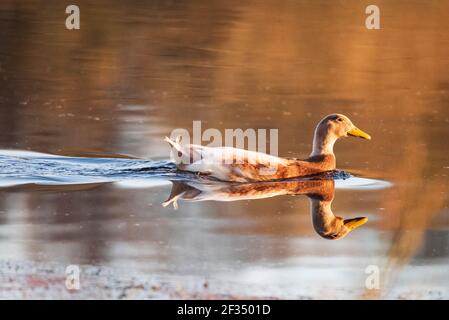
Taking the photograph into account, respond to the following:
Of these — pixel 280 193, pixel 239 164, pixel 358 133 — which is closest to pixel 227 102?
pixel 358 133

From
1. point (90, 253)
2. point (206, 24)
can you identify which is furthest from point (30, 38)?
point (90, 253)

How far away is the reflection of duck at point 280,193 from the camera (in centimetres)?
930

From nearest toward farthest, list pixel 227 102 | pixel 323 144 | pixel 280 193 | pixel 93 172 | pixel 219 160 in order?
pixel 280 193 < pixel 219 160 < pixel 93 172 < pixel 323 144 < pixel 227 102

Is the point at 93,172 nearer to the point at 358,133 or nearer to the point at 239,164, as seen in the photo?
the point at 239,164

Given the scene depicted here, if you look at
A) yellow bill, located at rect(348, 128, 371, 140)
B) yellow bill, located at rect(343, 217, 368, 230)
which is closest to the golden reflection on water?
yellow bill, located at rect(343, 217, 368, 230)

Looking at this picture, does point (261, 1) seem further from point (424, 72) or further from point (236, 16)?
point (424, 72)

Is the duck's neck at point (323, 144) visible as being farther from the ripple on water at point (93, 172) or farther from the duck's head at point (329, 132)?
the ripple on water at point (93, 172)

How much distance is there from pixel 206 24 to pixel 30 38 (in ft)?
11.7

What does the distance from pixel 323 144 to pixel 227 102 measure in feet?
9.59

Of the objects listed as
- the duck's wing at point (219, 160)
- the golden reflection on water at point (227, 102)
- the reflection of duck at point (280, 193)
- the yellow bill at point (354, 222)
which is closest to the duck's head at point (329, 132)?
the golden reflection on water at point (227, 102)

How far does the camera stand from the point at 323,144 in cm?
1156

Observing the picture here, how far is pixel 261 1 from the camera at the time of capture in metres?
22.2
